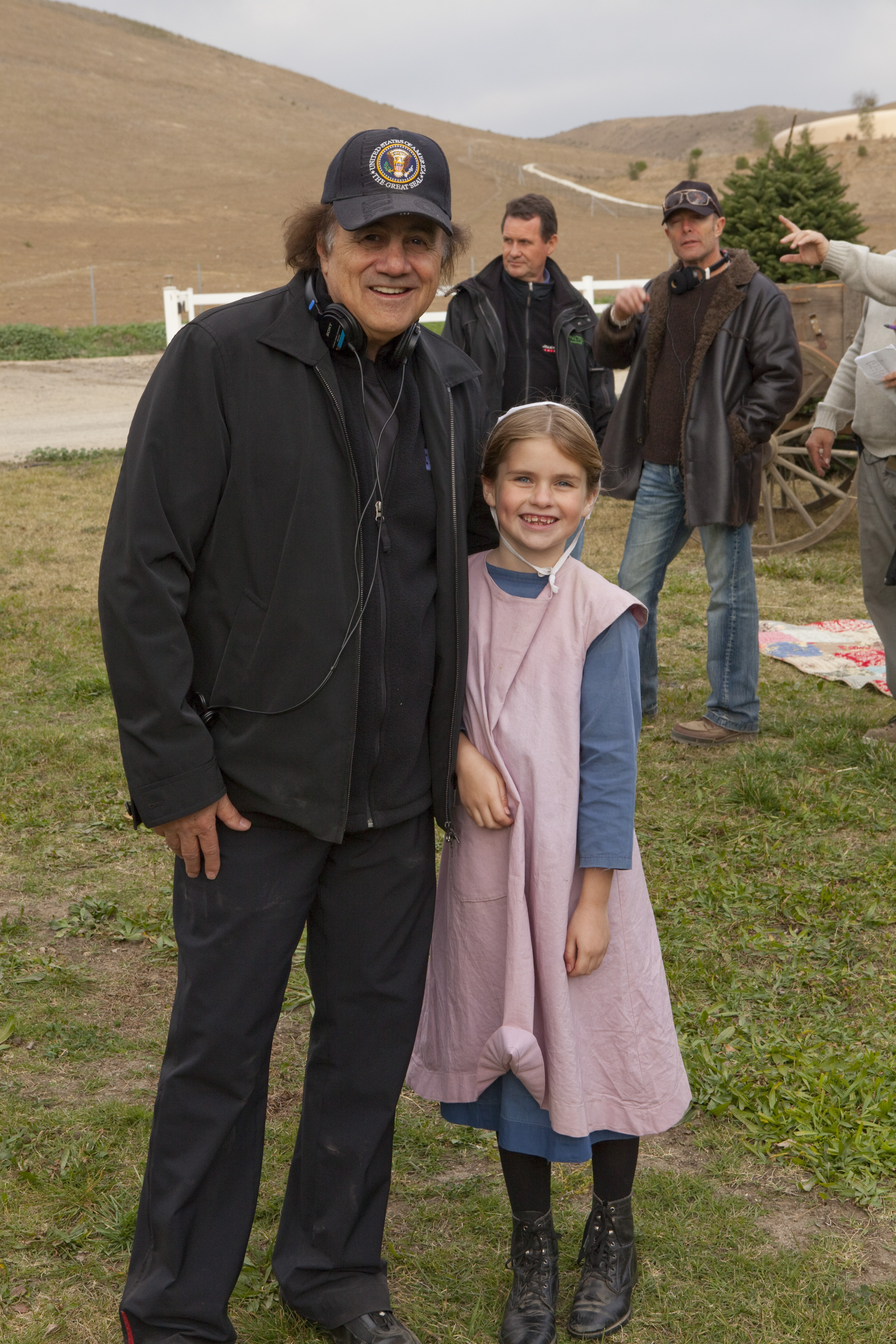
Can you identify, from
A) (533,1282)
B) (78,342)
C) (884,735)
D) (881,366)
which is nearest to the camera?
(533,1282)

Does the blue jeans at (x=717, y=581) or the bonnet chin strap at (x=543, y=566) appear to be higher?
the bonnet chin strap at (x=543, y=566)

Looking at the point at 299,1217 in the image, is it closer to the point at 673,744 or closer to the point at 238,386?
the point at 238,386

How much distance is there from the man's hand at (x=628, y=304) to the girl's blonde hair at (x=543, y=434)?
2920mm

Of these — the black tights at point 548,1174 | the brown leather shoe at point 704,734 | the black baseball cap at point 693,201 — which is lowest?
the brown leather shoe at point 704,734

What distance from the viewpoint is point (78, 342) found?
2108cm

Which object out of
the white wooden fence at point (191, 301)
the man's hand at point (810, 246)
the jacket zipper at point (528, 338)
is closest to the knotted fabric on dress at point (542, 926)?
the man's hand at point (810, 246)

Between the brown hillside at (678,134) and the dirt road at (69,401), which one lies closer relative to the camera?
the dirt road at (69,401)

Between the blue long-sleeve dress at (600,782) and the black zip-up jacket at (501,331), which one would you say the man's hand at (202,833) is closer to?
the blue long-sleeve dress at (600,782)

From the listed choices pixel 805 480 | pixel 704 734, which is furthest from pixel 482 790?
pixel 805 480

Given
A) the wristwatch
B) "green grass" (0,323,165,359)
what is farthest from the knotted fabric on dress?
"green grass" (0,323,165,359)

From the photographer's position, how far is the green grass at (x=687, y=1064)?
2340mm

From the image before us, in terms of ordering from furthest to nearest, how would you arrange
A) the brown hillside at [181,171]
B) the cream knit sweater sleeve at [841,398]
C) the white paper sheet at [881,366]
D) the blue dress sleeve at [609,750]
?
the brown hillside at [181,171]
the cream knit sweater sleeve at [841,398]
the white paper sheet at [881,366]
the blue dress sleeve at [609,750]

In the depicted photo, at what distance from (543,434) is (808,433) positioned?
668 centimetres

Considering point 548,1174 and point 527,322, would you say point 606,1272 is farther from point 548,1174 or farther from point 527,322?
point 527,322
